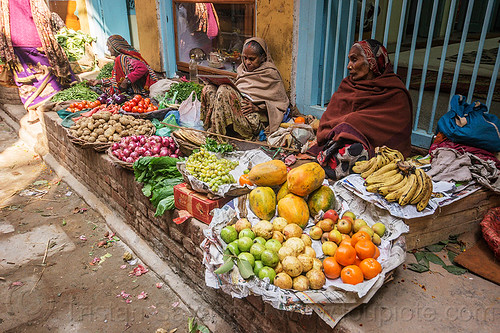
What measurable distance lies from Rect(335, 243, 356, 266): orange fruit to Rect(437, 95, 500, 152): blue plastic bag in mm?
1803

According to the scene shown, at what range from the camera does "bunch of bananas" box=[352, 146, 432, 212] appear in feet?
9.00

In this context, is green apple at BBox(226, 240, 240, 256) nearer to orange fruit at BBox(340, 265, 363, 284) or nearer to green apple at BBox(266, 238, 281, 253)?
green apple at BBox(266, 238, 281, 253)

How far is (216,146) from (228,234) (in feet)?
4.96

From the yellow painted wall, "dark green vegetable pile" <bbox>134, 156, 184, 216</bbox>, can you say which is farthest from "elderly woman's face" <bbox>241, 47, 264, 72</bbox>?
the yellow painted wall

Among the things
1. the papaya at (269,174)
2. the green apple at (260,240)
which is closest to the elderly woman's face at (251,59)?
the papaya at (269,174)

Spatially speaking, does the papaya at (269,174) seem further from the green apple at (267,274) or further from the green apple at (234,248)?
the green apple at (267,274)

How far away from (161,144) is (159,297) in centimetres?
182

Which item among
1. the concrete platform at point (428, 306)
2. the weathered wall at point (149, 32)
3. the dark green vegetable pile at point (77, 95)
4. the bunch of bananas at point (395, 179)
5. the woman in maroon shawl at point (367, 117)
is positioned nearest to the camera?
the concrete platform at point (428, 306)

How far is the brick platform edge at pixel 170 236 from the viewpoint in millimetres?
2602

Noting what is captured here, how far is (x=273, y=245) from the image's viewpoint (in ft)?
8.27

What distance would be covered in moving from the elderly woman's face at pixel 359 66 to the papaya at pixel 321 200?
1464 mm

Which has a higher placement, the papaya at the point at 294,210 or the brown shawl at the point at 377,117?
the brown shawl at the point at 377,117

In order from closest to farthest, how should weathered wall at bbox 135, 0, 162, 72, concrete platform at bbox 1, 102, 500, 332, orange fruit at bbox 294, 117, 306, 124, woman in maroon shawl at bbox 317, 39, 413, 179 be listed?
concrete platform at bbox 1, 102, 500, 332
woman in maroon shawl at bbox 317, 39, 413, 179
orange fruit at bbox 294, 117, 306, 124
weathered wall at bbox 135, 0, 162, 72

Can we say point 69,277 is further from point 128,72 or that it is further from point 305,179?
point 128,72
